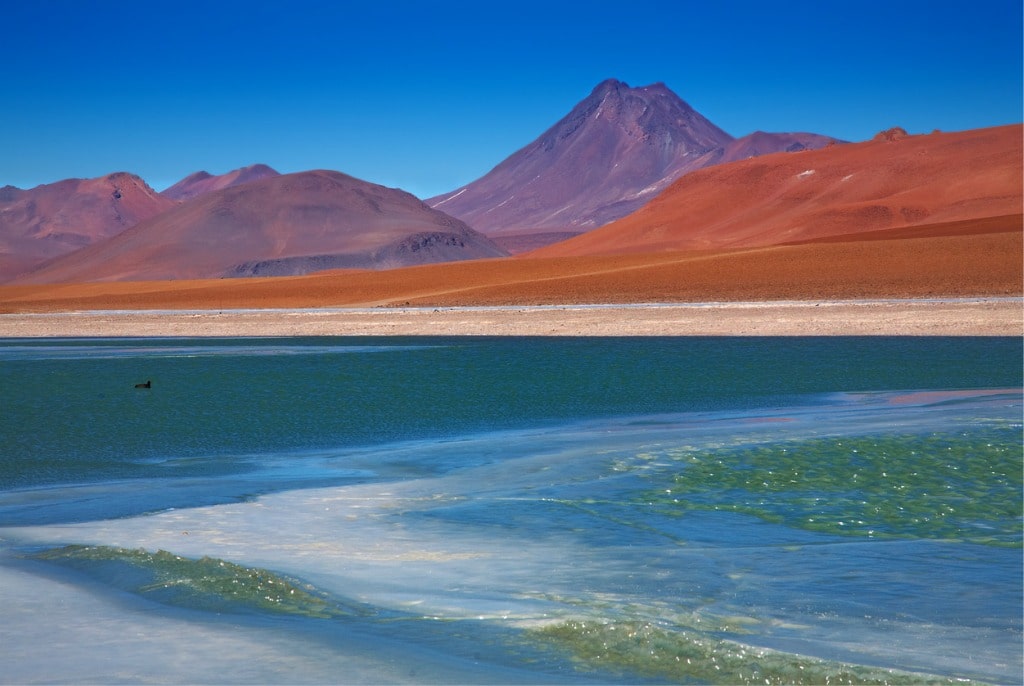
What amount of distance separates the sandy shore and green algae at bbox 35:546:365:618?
29.1m

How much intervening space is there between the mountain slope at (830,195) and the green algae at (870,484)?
110878 mm

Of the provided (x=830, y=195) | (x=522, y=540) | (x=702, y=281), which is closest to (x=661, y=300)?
(x=702, y=281)

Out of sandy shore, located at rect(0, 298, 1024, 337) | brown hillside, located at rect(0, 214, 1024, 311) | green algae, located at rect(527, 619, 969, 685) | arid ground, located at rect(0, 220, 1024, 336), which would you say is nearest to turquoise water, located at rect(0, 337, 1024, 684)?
green algae, located at rect(527, 619, 969, 685)

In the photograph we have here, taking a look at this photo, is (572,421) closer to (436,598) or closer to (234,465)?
(234,465)

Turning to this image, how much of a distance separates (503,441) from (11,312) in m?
55.4

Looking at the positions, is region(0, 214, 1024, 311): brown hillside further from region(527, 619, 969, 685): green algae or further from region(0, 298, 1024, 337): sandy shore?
region(527, 619, 969, 685): green algae

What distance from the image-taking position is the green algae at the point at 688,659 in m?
5.75

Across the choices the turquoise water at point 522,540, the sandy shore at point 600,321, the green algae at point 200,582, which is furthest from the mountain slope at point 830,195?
the green algae at point 200,582

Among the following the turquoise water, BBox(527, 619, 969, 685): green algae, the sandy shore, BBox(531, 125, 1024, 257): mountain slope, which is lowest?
BBox(527, 619, 969, 685): green algae

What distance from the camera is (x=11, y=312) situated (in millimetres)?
63188

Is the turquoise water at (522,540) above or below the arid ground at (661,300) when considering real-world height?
below

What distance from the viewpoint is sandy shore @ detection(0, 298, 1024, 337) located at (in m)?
35.4

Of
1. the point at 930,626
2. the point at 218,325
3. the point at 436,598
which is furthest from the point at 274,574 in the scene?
the point at 218,325

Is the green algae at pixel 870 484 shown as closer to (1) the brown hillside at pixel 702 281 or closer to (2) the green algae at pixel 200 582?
(2) the green algae at pixel 200 582
